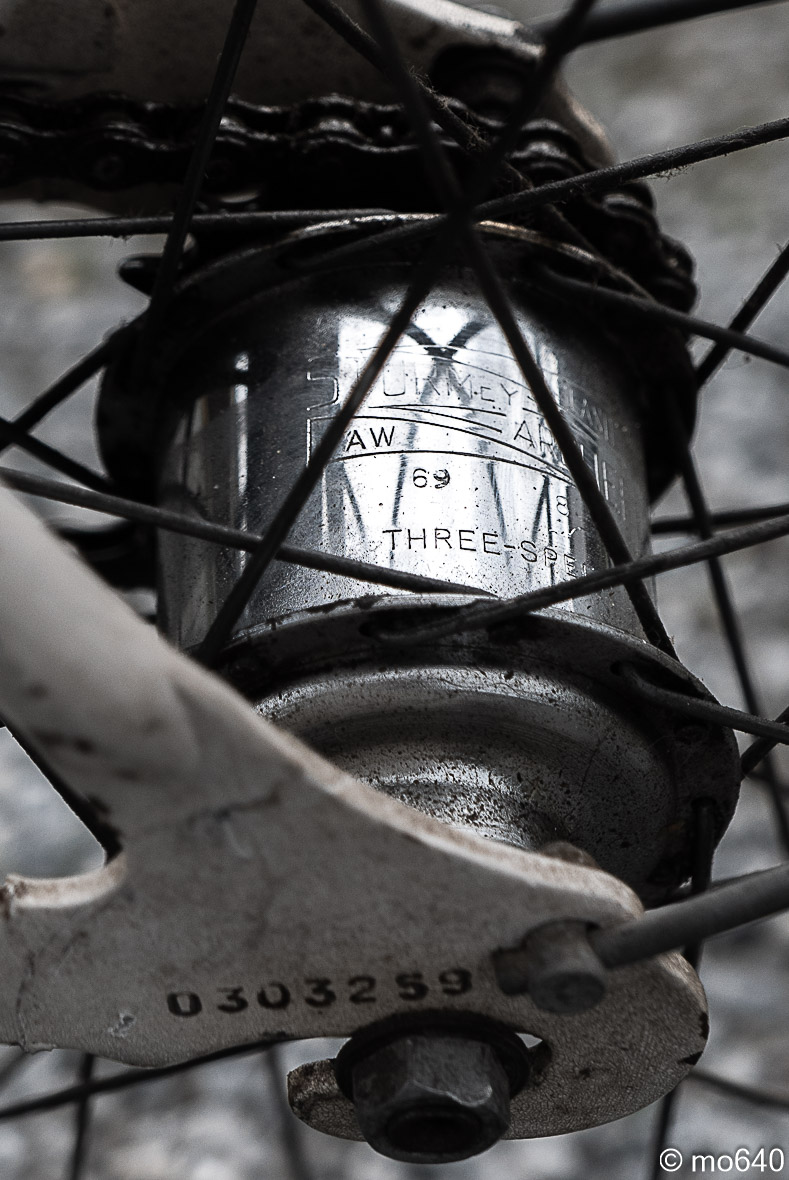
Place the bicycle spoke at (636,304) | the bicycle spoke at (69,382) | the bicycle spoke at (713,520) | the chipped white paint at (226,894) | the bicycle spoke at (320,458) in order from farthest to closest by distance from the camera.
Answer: the bicycle spoke at (713,520) → the bicycle spoke at (69,382) → the bicycle spoke at (636,304) → the bicycle spoke at (320,458) → the chipped white paint at (226,894)

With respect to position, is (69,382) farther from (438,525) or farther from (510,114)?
(510,114)

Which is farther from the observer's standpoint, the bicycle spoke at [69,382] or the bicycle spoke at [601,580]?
the bicycle spoke at [69,382]

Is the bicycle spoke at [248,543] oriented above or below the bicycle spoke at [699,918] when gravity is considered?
above

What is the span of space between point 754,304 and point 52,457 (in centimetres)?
53

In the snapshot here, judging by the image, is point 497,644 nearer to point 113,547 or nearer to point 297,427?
point 297,427

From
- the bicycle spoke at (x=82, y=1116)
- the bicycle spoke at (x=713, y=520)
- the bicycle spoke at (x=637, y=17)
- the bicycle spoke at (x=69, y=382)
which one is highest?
the bicycle spoke at (x=637, y=17)

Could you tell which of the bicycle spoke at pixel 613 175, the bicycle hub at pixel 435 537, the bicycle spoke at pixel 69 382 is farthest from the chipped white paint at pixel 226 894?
the bicycle spoke at pixel 69 382

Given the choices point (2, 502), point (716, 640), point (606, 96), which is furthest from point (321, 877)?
point (606, 96)

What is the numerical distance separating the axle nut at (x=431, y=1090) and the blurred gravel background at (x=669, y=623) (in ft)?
2.28

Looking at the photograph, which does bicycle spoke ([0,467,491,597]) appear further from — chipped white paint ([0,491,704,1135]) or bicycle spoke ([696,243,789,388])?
bicycle spoke ([696,243,789,388])

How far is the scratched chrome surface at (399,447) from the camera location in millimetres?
997

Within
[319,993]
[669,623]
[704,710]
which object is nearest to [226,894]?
[319,993]

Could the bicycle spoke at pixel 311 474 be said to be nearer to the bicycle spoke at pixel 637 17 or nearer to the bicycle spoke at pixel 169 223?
the bicycle spoke at pixel 637 17

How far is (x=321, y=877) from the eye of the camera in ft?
2.55
